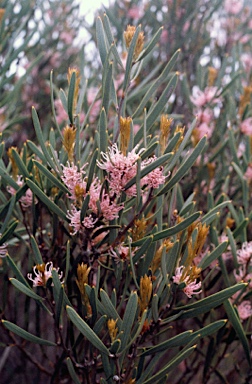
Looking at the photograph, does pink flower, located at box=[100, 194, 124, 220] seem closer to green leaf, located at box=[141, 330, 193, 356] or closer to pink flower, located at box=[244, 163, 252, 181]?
green leaf, located at box=[141, 330, 193, 356]

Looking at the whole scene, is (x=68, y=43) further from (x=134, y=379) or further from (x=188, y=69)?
(x=134, y=379)

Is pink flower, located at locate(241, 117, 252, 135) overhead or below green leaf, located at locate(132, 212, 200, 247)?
overhead

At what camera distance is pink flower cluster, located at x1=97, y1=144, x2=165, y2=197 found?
0.75 meters

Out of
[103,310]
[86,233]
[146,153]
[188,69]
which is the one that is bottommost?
[103,310]

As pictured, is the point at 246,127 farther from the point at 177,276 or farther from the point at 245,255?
the point at 177,276

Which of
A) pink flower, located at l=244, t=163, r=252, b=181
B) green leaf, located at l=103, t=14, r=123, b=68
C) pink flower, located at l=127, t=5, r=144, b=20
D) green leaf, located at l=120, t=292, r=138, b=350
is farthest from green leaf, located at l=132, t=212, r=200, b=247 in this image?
pink flower, located at l=127, t=5, r=144, b=20

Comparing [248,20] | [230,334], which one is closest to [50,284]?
[230,334]

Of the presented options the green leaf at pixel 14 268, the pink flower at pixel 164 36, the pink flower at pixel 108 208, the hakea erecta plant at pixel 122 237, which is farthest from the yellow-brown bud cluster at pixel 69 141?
the pink flower at pixel 164 36

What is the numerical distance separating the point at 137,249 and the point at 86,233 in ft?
0.32

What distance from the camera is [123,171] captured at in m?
0.76

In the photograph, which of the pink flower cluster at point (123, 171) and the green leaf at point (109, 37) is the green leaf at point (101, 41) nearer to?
the green leaf at point (109, 37)

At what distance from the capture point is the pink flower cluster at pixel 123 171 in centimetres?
75

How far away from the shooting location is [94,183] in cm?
83

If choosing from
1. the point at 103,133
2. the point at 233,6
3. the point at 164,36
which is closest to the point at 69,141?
the point at 103,133
